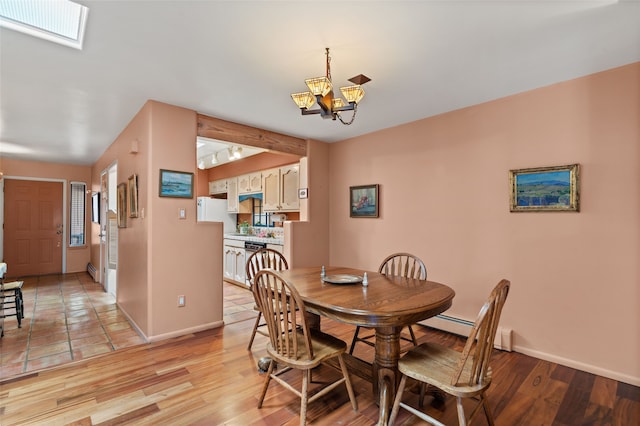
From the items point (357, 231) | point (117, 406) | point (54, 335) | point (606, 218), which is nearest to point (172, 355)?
point (117, 406)

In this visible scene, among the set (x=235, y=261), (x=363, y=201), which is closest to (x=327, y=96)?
(x=363, y=201)

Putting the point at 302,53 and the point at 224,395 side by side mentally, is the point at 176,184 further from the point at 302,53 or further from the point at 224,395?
the point at 224,395

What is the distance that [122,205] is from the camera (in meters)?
3.94

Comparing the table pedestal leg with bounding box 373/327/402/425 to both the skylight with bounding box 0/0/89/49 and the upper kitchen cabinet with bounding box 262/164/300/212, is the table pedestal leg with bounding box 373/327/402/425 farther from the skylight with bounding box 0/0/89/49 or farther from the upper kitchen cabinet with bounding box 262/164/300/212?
the upper kitchen cabinet with bounding box 262/164/300/212

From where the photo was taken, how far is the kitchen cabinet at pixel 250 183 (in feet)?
18.5

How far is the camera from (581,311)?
254cm

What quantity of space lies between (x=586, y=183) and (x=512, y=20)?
61.3 inches

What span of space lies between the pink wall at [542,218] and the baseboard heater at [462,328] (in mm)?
74

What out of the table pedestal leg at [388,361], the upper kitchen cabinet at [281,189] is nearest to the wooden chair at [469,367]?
the table pedestal leg at [388,361]

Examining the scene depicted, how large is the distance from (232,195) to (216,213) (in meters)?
0.50

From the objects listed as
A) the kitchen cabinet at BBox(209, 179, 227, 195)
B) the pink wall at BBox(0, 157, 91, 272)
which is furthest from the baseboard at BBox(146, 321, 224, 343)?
the pink wall at BBox(0, 157, 91, 272)

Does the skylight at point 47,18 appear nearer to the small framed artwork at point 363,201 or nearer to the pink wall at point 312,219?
the pink wall at point 312,219

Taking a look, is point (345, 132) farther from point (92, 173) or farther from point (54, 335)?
point (92, 173)

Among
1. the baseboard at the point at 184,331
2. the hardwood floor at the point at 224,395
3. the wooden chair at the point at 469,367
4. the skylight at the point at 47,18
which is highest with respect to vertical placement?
the skylight at the point at 47,18
